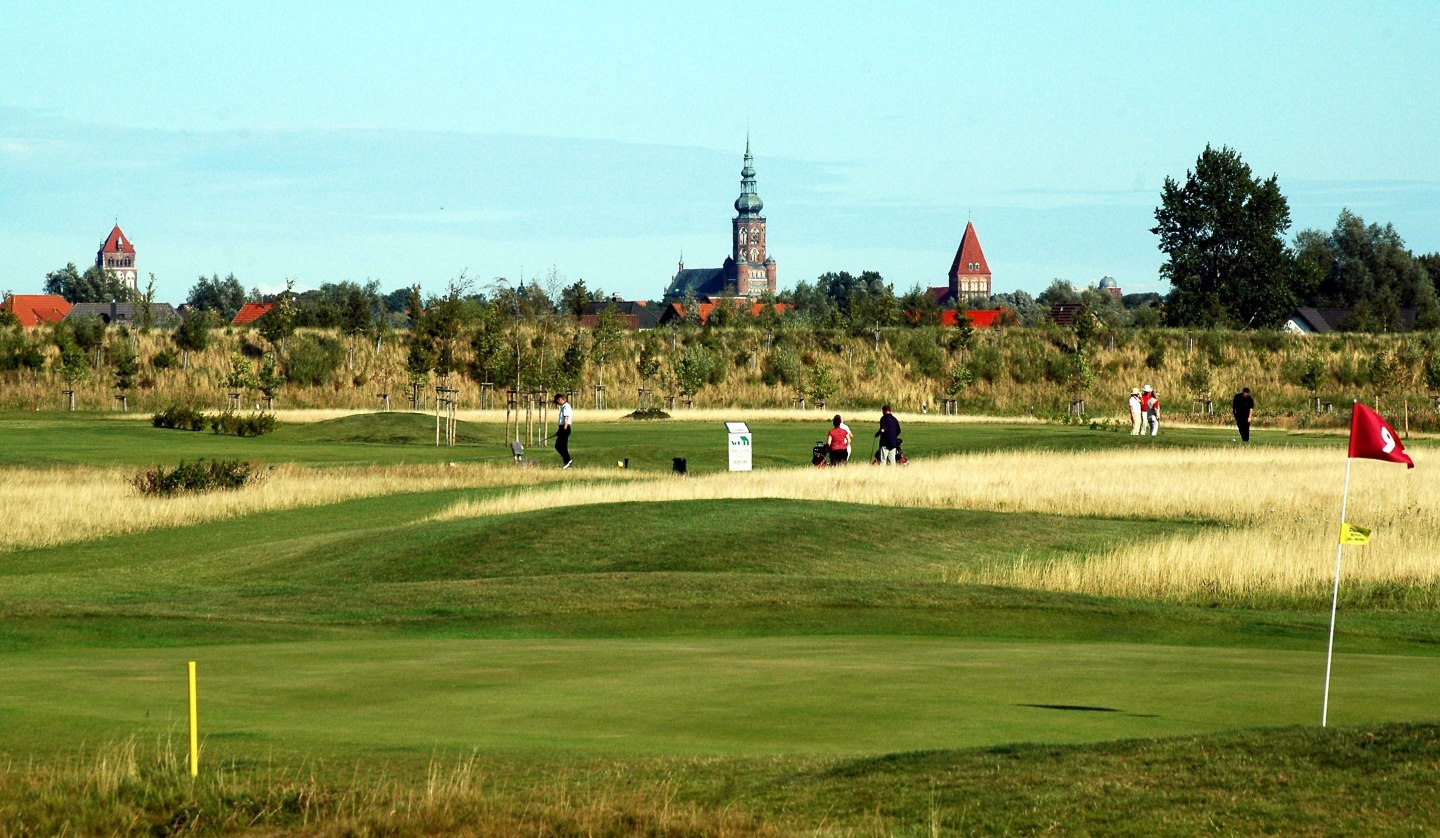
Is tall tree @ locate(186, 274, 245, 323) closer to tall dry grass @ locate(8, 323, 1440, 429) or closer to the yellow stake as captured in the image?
tall dry grass @ locate(8, 323, 1440, 429)

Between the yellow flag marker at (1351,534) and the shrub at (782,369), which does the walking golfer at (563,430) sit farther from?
the shrub at (782,369)

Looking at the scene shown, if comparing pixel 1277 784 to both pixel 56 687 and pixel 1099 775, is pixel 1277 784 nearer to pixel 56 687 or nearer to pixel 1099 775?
pixel 1099 775

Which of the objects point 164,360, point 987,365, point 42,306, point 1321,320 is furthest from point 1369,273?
point 42,306

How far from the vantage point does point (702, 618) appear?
19375mm

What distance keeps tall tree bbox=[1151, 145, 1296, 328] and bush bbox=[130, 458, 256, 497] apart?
9334 centimetres

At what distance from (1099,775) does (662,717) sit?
3.38 metres

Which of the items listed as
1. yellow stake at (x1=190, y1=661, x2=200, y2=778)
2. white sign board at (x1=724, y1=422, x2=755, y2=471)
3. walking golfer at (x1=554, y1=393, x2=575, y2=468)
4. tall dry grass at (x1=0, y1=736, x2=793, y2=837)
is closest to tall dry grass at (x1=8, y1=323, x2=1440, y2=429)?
walking golfer at (x1=554, y1=393, x2=575, y2=468)

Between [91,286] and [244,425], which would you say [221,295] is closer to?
[91,286]

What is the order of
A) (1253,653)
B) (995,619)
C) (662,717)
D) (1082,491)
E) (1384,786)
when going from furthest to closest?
(1082,491) < (995,619) < (1253,653) < (662,717) < (1384,786)

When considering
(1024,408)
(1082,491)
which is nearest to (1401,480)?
(1082,491)

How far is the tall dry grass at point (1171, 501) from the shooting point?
24.4m

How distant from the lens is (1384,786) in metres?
8.80

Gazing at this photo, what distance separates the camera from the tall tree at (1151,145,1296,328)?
121 meters

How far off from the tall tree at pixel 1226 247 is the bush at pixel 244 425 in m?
78.7
